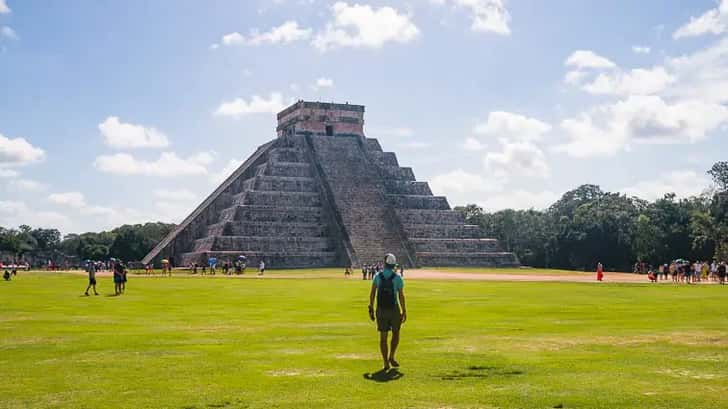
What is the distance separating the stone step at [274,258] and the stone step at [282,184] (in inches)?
297

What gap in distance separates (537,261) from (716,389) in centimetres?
7793

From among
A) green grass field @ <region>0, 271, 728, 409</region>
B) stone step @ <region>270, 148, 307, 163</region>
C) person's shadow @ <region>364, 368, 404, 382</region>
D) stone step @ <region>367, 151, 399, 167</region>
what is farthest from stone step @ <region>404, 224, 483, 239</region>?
person's shadow @ <region>364, 368, 404, 382</region>

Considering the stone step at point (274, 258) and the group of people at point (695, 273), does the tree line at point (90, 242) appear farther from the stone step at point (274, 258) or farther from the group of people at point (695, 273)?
the group of people at point (695, 273)

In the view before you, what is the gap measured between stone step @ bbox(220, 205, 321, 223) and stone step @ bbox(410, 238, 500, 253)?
789 centimetres

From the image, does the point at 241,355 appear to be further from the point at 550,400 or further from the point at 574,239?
the point at 574,239

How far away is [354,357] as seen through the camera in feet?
40.4

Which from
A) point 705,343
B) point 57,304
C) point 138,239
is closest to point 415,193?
point 138,239

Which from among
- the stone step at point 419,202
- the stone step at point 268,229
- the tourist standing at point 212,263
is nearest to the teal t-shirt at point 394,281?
the tourist standing at point 212,263

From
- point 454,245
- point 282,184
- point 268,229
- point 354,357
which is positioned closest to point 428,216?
point 454,245

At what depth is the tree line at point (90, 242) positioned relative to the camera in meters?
92.0

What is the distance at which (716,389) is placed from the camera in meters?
9.70

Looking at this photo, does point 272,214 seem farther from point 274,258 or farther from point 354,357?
point 354,357

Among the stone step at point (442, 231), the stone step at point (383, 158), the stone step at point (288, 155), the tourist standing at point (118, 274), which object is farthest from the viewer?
the stone step at point (383, 158)

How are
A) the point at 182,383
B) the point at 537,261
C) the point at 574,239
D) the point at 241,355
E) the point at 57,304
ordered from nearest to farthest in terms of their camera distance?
the point at 182,383, the point at 241,355, the point at 57,304, the point at 574,239, the point at 537,261
